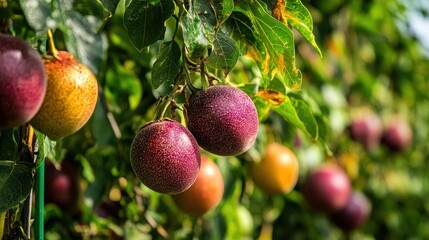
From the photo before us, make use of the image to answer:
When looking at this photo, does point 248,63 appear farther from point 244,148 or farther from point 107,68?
point 244,148

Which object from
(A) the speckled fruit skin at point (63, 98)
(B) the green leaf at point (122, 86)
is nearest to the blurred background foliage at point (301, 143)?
(B) the green leaf at point (122, 86)

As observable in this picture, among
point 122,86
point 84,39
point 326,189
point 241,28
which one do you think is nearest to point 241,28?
point 241,28

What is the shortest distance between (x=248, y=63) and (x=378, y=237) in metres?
1.75

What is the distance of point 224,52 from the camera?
912mm

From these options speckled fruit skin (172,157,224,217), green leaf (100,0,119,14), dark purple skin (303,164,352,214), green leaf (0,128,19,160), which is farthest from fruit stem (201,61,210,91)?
dark purple skin (303,164,352,214)

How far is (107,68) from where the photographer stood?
1.50 m

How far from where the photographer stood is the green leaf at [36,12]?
2.75 feet

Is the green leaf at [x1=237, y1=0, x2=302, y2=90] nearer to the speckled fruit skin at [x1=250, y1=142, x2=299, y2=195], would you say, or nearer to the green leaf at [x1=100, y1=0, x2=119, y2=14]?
the green leaf at [x1=100, y1=0, x2=119, y2=14]

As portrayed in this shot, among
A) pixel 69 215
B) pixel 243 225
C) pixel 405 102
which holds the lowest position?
pixel 405 102

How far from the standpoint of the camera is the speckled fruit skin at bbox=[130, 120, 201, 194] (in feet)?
2.80

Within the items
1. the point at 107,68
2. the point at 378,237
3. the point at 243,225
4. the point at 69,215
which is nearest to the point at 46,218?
the point at 69,215

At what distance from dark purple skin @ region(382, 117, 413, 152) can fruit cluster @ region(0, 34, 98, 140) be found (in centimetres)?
209

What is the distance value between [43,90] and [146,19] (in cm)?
19

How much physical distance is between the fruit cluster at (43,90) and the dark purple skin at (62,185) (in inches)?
22.8
